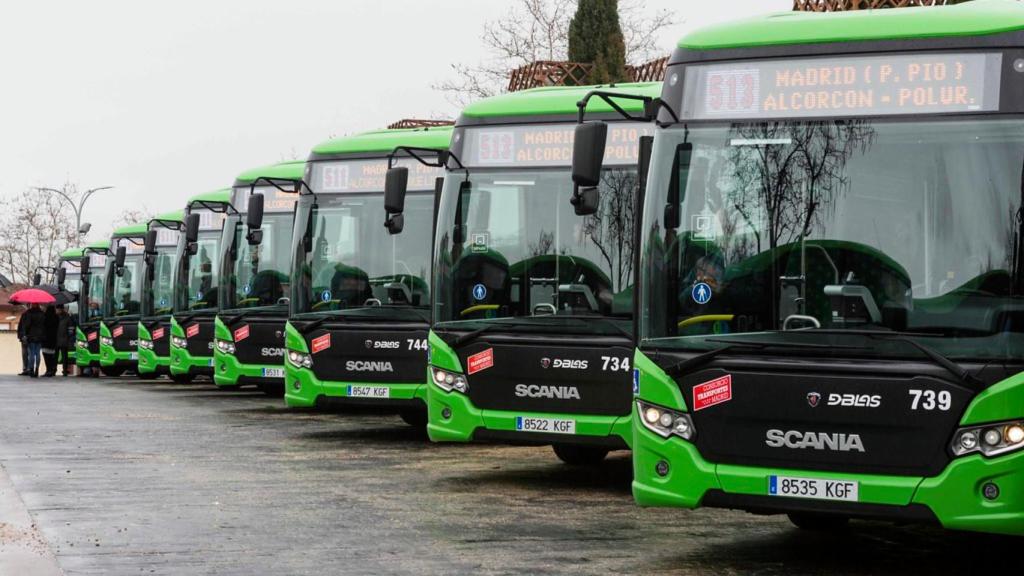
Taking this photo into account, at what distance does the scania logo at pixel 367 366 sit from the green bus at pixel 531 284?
133 inches

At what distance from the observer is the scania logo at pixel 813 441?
8906mm

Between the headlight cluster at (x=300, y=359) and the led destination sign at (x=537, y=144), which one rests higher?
the led destination sign at (x=537, y=144)

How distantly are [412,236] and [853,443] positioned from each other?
381 inches

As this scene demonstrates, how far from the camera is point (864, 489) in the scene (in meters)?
8.86

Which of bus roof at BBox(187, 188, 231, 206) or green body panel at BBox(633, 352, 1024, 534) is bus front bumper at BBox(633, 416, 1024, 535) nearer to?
green body panel at BBox(633, 352, 1024, 534)

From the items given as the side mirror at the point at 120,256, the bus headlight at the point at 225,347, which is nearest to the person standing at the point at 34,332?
the side mirror at the point at 120,256

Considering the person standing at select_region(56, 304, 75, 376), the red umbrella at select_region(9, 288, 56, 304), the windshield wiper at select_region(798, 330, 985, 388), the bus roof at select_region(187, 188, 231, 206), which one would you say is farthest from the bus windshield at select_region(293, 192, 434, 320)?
the person standing at select_region(56, 304, 75, 376)

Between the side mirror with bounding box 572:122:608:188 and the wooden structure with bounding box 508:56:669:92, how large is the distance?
22687 millimetres

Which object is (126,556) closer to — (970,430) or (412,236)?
(970,430)

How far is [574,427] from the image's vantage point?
13125mm

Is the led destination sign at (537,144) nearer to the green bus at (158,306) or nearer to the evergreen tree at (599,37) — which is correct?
the green bus at (158,306)

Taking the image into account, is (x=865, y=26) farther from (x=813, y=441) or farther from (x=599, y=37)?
(x=599, y=37)

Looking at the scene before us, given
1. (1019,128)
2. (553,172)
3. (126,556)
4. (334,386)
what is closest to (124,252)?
(334,386)

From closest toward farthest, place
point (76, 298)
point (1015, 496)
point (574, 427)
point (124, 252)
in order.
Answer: point (1015, 496) < point (574, 427) < point (124, 252) < point (76, 298)
